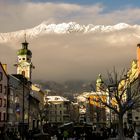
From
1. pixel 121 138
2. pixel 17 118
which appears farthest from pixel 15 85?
pixel 121 138

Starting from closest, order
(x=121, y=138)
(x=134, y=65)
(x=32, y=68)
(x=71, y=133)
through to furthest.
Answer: (x=121, y=138) < (x=71, y=133) < (x=134, y=65) < (x=32, y=68)

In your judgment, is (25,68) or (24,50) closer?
(25,68)

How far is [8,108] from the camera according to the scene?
9344cm

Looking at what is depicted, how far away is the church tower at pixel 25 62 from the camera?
534 ft

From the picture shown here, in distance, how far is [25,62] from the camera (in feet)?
545

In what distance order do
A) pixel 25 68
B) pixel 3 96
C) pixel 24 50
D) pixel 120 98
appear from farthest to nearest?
pixel 24 50 < pixel 25 68 < pixel 3 96 < pixel 120 98

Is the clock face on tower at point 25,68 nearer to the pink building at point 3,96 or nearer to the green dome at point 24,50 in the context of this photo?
the green dome at point 24,50

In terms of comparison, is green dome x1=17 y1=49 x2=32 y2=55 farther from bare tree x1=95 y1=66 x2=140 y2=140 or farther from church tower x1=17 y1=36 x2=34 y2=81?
bare tree x1=95 y1=66 x2=140 y2=140

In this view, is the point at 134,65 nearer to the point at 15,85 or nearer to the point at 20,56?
the point at 15,85

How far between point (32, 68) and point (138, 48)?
73870mm

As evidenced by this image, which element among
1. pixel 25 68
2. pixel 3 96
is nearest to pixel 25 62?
pixel 25 68

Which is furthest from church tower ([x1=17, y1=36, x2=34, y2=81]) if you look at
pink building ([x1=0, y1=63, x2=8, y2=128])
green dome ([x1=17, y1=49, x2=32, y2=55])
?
pink building ([x1=0, y1=63, x2=8, y2=128])

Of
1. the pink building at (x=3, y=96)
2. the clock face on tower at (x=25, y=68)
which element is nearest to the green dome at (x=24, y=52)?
the clock face on tower at (x=25, y=68)

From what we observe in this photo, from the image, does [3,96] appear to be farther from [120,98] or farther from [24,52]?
[24,52]
